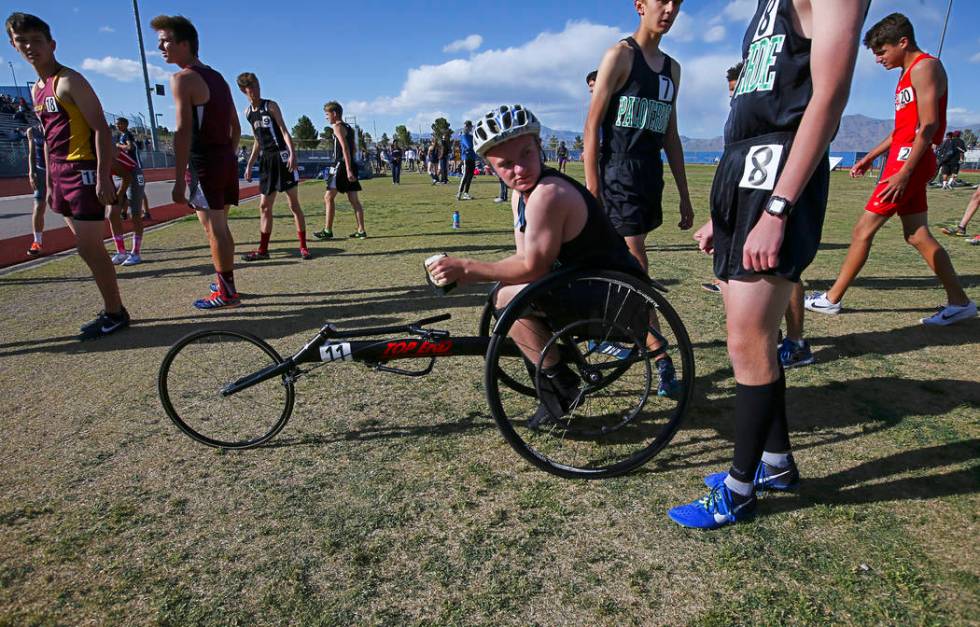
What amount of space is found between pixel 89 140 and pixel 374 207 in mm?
10680

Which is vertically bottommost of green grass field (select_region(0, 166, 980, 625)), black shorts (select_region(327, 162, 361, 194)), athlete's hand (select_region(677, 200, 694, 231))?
green grass field (select_region(0, 166, 980, 625))

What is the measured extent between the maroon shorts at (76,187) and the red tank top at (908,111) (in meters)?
6.13

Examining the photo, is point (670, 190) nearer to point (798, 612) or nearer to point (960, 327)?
point (960, 327)

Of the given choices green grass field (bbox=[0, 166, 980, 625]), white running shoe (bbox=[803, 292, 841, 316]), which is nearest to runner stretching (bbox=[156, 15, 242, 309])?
green grass field (bbox=[0, 166, 980, 625])

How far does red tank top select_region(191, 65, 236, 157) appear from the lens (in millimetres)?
4582

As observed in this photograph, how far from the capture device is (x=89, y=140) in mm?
4188

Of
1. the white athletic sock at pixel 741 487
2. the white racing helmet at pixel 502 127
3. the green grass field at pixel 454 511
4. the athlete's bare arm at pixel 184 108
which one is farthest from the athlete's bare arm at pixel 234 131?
the white athletic sock at pixel 741 487

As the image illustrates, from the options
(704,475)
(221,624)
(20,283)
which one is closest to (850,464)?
(704,475)

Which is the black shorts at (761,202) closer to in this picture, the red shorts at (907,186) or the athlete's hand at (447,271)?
the athlete's hand at (447,271)

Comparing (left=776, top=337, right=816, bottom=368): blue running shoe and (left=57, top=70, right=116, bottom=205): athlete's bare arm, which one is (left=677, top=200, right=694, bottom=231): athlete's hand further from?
(left=57, top=70, right=116, bottom=205): athlete's bare arm

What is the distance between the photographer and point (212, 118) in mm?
4664

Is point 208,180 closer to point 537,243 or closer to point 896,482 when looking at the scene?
point 537,243

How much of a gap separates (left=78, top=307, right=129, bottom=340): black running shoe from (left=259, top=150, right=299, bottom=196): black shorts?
10.5 feet

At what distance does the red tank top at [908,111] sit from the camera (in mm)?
3754
